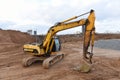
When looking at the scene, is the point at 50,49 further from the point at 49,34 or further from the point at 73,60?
the point at 73,60

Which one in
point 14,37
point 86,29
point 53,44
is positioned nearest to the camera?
point 86,29

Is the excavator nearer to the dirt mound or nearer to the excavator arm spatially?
the excavator arm

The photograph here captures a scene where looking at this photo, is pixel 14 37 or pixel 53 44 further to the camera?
pixel 14 37

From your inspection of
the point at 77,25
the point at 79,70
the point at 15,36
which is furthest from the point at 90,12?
the point at 15,36

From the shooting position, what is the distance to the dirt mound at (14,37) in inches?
1351

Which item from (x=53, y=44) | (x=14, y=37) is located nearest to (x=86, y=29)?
(x=53, y=44)

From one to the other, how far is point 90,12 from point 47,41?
3276 mm

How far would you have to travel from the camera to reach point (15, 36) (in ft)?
121

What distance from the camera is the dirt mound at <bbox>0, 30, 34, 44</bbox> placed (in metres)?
34.3

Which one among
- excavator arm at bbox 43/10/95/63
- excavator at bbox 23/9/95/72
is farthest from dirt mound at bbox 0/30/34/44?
excavator arm at bbox 43/10/95/63

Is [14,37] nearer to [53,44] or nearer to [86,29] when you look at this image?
[53,44]

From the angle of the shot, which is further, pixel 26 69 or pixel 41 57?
pixel 41 57

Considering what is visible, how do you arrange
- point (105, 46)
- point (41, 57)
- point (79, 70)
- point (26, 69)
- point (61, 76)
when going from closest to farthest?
1. point (61, 76)
2. point (79, 70)
3. point (26, 69)
4. point (41, 57)
5. point (105, 46)

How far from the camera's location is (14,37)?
3634 centimetres
